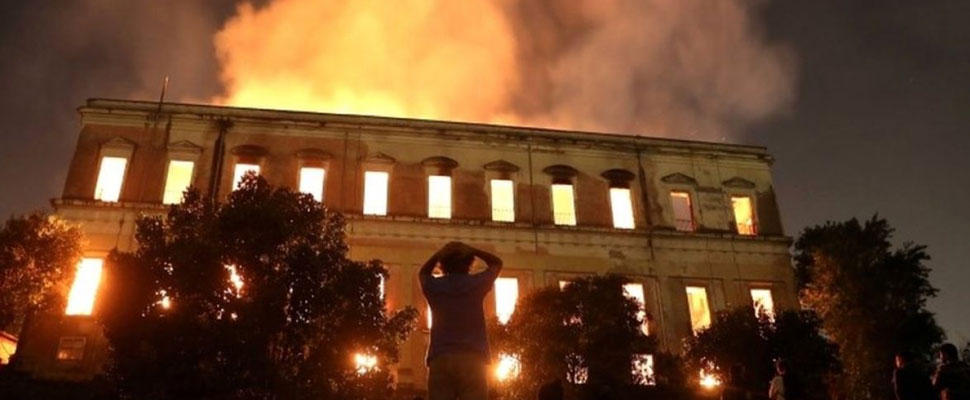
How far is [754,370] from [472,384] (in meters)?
19.6

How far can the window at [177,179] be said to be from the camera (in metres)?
29.7

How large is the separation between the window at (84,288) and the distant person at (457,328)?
80.8ft

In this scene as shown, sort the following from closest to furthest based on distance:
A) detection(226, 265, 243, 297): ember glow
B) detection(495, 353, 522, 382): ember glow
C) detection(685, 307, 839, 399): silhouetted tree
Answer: detection(226, 265, 243, 297): ember glow < detection(495, 353, 522, 382): ember glow < detection(685, 307, 839, 399): silhouetted tree

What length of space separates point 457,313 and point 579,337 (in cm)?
1526

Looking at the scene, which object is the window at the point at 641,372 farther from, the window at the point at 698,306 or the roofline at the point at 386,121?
the roofline at the point at 386,121

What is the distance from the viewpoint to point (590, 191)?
1283 inches

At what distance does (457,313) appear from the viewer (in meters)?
5.92

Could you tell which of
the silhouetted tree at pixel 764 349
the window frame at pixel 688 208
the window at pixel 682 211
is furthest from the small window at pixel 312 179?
the silhouetted tree at pixel 764 349

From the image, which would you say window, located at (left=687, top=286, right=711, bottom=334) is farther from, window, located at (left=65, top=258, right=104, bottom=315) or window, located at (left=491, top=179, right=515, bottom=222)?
window, located at (left=65, top=258, right=104, bottom=315)

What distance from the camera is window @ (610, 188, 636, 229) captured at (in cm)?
3247

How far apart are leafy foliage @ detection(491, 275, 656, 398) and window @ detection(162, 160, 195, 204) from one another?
15.7 metres

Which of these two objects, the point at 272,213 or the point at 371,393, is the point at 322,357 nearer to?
the point at 371,393

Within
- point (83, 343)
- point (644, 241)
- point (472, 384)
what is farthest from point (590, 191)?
point (472, 384)

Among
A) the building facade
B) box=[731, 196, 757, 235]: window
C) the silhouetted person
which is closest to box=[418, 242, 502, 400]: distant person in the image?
the silhouetted person
